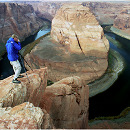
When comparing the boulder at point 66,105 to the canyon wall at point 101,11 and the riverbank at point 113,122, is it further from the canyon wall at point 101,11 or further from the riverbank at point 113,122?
the canyon wall at point 101,11

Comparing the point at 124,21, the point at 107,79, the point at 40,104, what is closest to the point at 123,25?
the point at 124,21

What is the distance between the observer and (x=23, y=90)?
5.58 metres

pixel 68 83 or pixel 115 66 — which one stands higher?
pixel 68 83

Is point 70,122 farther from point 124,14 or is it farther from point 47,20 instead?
point 47,20

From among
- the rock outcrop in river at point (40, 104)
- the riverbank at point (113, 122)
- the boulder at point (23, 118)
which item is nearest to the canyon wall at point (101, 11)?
the riverbank at point (113, 122)

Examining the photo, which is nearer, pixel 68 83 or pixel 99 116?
pixel 68 83

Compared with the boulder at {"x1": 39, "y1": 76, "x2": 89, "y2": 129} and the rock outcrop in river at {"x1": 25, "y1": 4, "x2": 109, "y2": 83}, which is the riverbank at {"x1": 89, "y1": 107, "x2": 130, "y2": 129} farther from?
the rock outcrop in river at {"x1": 25, "y1": 4, "x2": 109, "y2": 83}

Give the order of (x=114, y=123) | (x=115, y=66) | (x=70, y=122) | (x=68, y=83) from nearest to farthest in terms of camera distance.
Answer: (x=70, y=122), (x=68, y=83), (x=114, y=123), (x=115, y=66)

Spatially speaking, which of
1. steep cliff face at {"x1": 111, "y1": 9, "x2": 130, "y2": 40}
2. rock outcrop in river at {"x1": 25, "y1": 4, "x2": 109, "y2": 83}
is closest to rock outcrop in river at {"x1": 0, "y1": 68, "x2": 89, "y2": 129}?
rock outcrop in river at {"x1": 25, "y1": 4, "x2": 109, "y2": 83}

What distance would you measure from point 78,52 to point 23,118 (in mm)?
20160

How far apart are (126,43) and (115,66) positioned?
21006 mm

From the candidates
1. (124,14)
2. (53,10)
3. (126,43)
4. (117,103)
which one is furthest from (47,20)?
(117,103)

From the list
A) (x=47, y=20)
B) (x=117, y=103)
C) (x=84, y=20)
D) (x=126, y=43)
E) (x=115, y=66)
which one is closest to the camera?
(x=117, y=103)

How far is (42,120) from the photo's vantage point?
3842 mm
